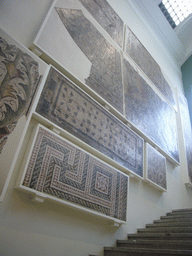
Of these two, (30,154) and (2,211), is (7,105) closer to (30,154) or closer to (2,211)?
(30,154)

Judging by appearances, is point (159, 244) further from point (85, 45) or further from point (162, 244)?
point (85, 45)

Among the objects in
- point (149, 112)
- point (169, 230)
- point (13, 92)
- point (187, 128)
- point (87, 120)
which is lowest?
point (169, 230)

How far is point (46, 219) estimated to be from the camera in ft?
7.40

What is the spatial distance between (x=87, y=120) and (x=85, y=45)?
141 centimetres

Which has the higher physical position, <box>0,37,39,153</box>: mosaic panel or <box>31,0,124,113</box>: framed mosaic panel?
<box>31,0,124,113</box>: framed mosaic panel

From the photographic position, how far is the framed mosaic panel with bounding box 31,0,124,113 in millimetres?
3021

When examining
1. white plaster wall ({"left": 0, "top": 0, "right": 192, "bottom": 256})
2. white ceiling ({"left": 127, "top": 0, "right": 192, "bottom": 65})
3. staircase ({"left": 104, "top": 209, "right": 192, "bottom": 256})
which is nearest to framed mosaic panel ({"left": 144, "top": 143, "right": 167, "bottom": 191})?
white plaster wall ({"left": 0, "top": 0, "right": 192, "bottom": 256})

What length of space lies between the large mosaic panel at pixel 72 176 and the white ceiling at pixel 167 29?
569cm

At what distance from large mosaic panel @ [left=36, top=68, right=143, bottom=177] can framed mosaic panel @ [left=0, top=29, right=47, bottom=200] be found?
20cm

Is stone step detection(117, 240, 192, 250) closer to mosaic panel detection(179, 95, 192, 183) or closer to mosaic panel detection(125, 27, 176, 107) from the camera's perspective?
mosaic panel detection(179, 95, 192, 183)

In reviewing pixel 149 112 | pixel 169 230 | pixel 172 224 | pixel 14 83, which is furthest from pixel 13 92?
pixel 149 112

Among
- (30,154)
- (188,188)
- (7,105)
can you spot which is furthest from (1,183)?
(188,188)

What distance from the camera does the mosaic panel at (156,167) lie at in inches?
165

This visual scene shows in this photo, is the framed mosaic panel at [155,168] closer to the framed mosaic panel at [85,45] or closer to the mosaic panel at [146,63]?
the framed mosaic panel at [85,45]
